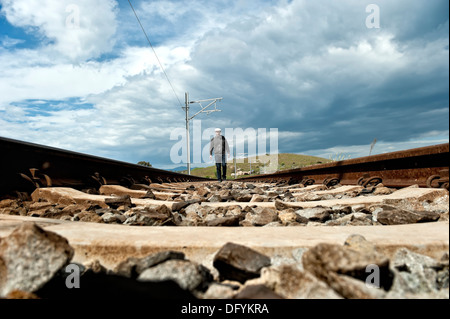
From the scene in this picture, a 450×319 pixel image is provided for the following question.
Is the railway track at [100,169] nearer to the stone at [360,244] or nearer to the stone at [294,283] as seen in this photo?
the stone at [360,244]

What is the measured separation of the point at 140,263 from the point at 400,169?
142 inches

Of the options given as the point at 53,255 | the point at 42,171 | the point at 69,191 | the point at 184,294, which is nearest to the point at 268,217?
the point at 184,294

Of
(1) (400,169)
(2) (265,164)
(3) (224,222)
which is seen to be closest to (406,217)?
(3) (224,222)

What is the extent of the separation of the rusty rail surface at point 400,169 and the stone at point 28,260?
3.01m

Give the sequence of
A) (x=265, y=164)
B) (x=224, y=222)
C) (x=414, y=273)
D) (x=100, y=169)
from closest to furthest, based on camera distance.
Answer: (x=414, y=273) < (x=224, y=222) < (x=100, y=169) < (x=265, y=164)

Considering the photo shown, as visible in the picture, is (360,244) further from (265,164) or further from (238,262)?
(265,164)

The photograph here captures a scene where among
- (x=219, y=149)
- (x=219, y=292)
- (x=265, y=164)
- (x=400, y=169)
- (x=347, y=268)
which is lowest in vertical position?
(x=219, y=292)

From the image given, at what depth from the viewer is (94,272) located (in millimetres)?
1044

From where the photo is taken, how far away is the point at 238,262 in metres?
1.01

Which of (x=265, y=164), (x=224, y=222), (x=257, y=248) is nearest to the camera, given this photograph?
(x=257, y=248)

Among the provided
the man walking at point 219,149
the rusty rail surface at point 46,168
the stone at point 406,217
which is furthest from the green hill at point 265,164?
the stone at point 406,217

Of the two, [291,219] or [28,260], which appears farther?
[291,219]

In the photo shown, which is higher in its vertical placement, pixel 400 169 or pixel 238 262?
pixel 400 169

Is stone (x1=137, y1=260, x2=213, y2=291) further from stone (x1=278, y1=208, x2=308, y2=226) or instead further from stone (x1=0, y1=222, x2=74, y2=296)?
stone (x1=278, y1=208, x2=308, y2=226)
